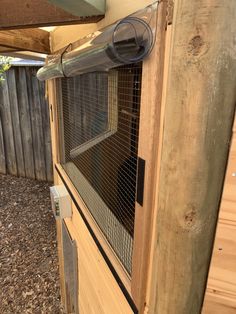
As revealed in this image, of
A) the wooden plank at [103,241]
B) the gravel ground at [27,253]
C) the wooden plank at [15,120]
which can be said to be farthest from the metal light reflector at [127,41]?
the wooden plank at [15,120]

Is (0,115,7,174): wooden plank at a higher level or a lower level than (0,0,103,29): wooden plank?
lower

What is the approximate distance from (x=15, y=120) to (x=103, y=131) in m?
3.43

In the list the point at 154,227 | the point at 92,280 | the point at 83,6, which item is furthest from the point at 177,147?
the point at 92,280

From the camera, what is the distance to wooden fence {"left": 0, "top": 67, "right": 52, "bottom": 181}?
4.06 m

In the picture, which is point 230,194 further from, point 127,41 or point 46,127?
point 46,127

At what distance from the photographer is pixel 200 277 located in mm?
515

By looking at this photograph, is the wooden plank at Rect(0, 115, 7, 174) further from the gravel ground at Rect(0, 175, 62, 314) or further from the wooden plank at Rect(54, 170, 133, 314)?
the wooden plank at Rect(54, 170, 133, 314)

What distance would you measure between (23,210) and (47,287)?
1446mm

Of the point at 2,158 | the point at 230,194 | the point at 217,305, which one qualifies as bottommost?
the point at 2,158

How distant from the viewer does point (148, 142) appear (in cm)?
55

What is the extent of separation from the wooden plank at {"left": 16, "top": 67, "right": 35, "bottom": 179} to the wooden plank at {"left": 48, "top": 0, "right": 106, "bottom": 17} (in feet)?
11.7

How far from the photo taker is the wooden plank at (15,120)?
409 cm

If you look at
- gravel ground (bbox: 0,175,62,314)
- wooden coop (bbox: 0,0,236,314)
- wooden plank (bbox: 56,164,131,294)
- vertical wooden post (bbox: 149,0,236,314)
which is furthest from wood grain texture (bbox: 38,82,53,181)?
vertical wooden post (bbox: 149,0,236,314)

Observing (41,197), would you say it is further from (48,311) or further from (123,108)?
(123,108)
